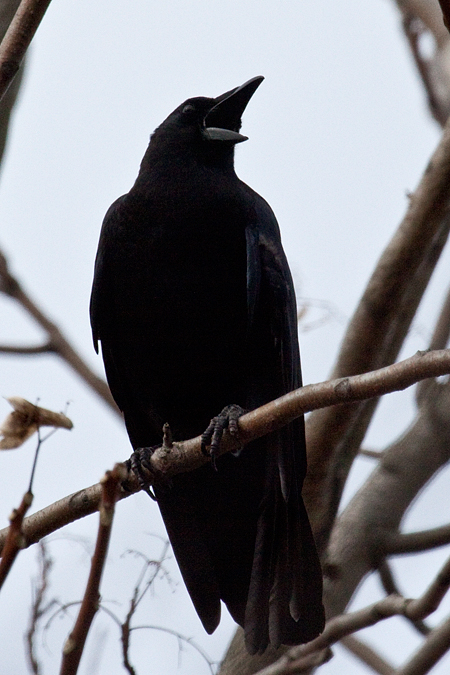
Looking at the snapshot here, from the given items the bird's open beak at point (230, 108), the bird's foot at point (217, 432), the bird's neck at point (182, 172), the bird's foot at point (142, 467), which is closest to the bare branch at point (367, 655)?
the bird's foot at point (142, 467)

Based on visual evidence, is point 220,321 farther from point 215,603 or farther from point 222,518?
point 215,603

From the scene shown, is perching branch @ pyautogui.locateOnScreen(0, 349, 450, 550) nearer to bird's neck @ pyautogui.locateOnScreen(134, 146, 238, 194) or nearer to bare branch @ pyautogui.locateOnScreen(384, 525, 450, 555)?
bare branch @ pyautogui.locateOnScreen(384, 525, 450, 555)

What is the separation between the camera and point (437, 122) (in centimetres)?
572

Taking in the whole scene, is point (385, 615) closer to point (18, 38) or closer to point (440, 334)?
point (440, 334)

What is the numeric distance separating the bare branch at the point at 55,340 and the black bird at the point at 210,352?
Result: 1.28 meters

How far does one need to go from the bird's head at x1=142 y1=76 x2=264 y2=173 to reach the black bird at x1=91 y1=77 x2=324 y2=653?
28 cm

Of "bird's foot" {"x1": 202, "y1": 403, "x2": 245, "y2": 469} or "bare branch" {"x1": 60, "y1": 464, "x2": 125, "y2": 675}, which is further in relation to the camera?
"bird's foot" {"x1": 202, "y1": 403, "x2": 245, "y2": 469}

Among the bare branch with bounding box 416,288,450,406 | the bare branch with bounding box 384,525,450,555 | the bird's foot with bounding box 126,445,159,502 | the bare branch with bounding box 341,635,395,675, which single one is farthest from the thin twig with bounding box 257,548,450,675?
the bare branch with bounding box 416,288,450,406

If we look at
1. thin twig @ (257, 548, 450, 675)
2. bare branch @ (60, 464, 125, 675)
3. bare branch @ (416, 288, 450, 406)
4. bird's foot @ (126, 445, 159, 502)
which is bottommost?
thin twig @ (257, 548, 450, 675)

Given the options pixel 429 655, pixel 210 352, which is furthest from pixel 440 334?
pixel 429 655

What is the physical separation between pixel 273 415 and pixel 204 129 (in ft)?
9.09

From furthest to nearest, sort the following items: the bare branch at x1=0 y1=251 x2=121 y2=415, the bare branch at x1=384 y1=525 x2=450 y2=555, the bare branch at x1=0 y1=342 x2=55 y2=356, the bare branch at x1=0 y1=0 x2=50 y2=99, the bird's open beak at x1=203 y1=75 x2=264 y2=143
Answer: the bare branch at x1=0 y1=251 x2=121 y2=415
the bare branch at x1=0 y1=342 x2=55 y2=356
the bird's open beak at x1=203 y1=75 x2=264 y2=143
the bare branch at x1=384 y1=525 x2=450 y2=555
the bare branch at x1=0 y1=0 x2=50 y2=99

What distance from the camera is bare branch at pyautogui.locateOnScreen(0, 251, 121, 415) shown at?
6.07 meters

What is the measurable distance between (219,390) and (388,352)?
104 centimetres
